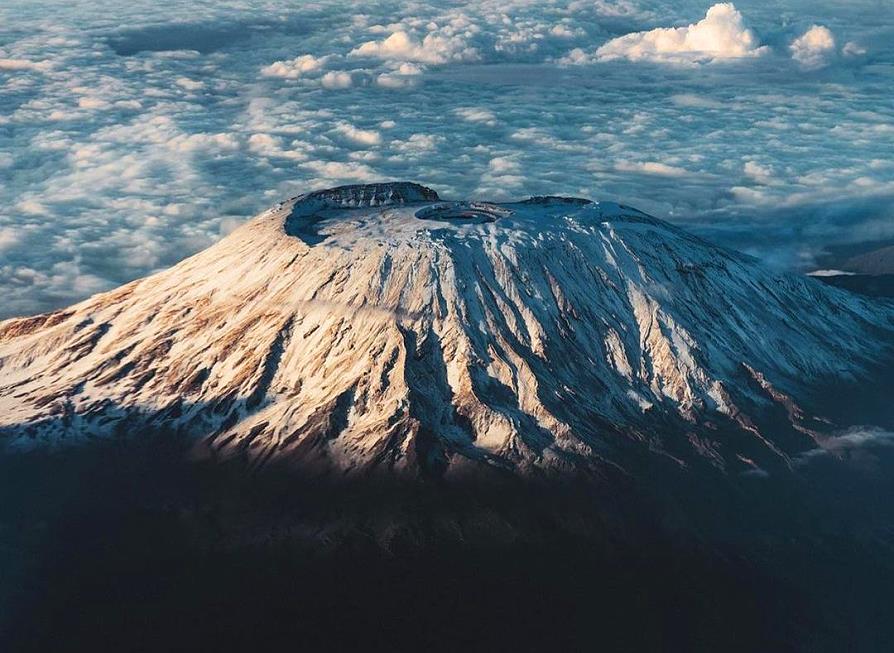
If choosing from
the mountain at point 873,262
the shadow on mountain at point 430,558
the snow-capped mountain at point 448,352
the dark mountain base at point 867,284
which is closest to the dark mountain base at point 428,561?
the shadow on mountain at point 430,558

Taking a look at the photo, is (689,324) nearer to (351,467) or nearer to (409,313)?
(409,313)

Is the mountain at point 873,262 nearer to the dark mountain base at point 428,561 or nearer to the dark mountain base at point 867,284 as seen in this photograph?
the dark mountain base at point 867,284

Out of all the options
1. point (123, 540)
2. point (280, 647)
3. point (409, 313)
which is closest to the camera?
point (280, 647)

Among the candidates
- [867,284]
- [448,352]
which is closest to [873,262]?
[867,284]

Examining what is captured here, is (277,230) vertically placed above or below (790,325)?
above

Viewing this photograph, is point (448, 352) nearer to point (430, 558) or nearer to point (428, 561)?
point (430, 558)

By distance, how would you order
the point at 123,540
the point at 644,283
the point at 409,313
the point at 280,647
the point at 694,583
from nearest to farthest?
1. the point at 280,647
2. the point at 694,583
3. the point at 123,540
4. the point at 409,313
5. the point at 644,283

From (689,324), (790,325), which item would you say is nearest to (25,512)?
(689,324)
